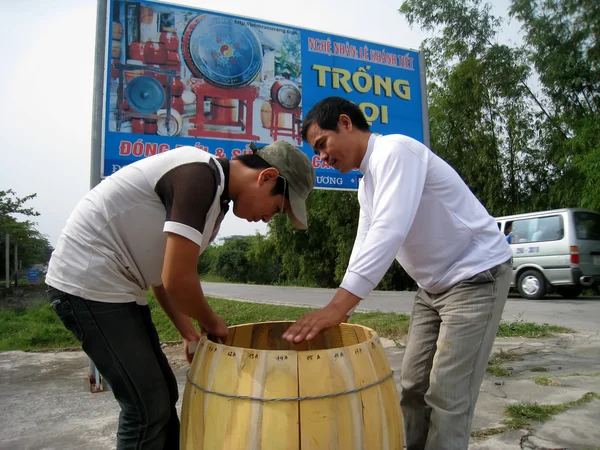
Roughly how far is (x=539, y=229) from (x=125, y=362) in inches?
410

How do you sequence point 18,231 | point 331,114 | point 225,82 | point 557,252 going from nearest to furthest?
point 331,114, point 225,82, point 557,252, point 18,231

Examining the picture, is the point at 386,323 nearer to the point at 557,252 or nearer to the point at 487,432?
the point at 487,432

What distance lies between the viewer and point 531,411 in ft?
10.0

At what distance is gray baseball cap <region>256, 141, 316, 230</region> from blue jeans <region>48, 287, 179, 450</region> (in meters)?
0.70

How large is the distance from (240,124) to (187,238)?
3.35m

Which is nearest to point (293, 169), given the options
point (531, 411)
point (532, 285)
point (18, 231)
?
point (531, 411)

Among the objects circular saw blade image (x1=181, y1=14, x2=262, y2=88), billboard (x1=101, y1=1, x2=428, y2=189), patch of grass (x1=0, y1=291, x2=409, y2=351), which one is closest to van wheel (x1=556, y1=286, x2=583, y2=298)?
patch of grass (x1=0, y1=291, x2=409, y2=351)

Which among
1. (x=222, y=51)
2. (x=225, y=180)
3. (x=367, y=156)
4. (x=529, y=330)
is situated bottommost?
(x=529, y=330)

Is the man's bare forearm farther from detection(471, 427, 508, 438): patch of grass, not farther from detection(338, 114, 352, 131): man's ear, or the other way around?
detection(471, 427, 508, 438): patch of grass

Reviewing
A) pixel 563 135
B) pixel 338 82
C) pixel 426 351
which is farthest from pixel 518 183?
pixel 426 351

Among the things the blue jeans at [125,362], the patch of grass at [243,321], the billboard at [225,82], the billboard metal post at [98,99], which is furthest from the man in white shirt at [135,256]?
the patch of grass at [243,321]

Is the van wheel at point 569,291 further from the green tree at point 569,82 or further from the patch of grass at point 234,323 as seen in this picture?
the patch of grass at point 234,323

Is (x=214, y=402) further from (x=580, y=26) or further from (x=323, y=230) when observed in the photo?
(x=323, y=230)

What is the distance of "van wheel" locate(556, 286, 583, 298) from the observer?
1029 centimetres
